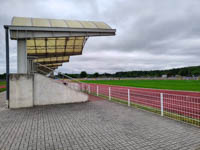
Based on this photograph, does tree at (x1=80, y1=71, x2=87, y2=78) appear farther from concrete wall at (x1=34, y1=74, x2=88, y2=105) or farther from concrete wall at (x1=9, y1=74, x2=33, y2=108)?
concrete wall at (x1=9, y1=74, x2=33, y2=108)

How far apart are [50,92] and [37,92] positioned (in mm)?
816

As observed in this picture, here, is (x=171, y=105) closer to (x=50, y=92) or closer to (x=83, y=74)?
(x=50, y=92)

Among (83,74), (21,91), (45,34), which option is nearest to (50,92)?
(21,91)

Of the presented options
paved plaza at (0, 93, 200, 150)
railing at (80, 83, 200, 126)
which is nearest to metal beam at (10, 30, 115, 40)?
railing at (80, 83, 200, 126)

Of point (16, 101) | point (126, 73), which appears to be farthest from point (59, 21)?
point (126, 73)

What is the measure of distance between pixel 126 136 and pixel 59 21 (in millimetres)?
9290

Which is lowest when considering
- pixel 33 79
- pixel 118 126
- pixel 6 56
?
pixel 118 126

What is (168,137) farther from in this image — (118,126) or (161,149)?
(118,126)

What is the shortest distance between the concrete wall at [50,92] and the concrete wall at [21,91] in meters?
0.39

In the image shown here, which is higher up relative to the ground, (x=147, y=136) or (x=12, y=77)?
(x=12, y=77)

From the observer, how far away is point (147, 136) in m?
4.11

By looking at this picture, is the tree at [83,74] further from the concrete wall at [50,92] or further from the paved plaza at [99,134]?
the paved plaza at [99,134]

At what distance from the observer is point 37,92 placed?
29.2 feet

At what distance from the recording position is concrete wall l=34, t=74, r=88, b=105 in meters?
8.92
